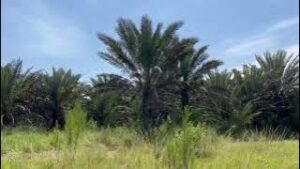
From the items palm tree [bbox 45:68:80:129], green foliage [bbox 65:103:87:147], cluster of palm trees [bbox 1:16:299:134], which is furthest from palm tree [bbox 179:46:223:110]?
green foliage [bbox 65:103:87:147]

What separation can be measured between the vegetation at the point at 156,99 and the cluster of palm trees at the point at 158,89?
0.16 feet

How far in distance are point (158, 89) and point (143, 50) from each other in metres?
2.52

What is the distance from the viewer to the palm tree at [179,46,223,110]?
27.4m

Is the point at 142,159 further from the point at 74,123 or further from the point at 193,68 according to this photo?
the point at 193,68

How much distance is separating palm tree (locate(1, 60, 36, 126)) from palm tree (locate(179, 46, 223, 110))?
305 inches

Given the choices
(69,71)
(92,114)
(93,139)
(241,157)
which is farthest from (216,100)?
(241,157)

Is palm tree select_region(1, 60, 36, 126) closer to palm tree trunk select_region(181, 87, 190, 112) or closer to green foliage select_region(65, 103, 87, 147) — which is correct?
palm tree trunk select_region(181, 87, 190, 112)

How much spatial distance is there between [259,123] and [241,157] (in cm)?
2401

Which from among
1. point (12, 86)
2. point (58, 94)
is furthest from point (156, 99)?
point (58, 94)

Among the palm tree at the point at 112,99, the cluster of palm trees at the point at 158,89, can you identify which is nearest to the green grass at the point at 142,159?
the cluster of palm trees at the point at 158,89

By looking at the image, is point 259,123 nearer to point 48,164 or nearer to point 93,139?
point 93,139

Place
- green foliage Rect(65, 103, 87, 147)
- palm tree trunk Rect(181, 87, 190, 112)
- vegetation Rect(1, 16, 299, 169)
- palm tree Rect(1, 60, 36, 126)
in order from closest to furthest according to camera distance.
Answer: green foliage Rect(65, 103, 87, 147), vegetation Rect(1, 16, 299, 169), palm tree Rect(1, 60, 36, 126), palm tree trunk Rect(181, 87, 190, 112)

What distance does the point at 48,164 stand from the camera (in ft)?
26.0

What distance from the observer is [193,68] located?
28016 mm
